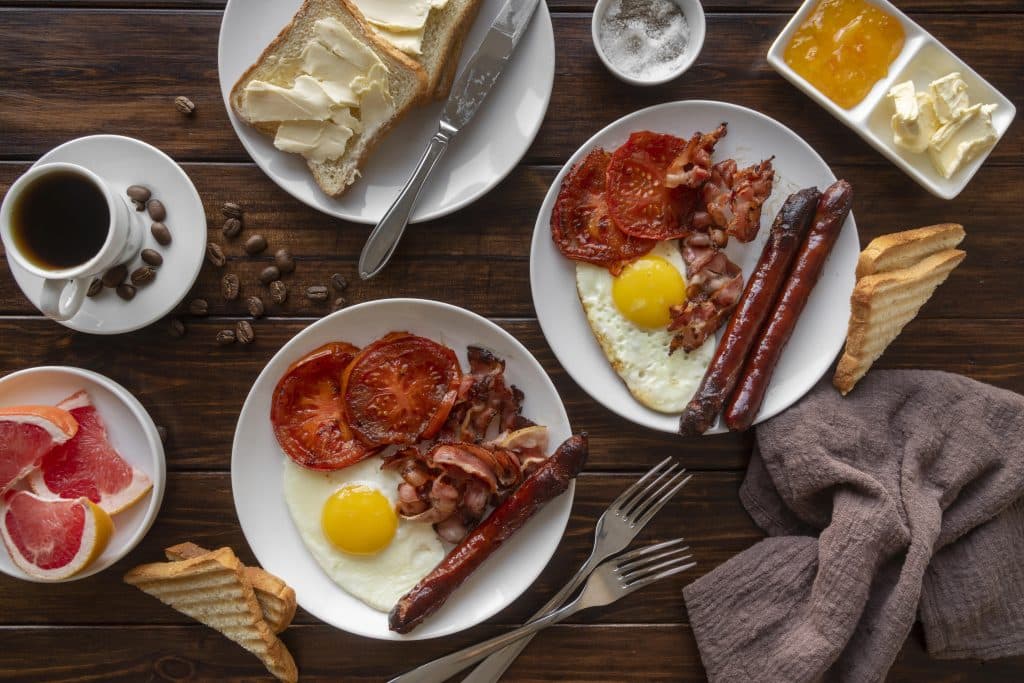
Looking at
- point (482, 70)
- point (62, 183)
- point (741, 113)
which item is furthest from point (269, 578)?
point (741, 113)

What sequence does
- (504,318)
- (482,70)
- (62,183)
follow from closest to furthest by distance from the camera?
(62,183), (482,70), (504,318)

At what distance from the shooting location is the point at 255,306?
2.62 m

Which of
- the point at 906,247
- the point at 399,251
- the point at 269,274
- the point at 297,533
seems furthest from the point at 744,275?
the point at 297,533

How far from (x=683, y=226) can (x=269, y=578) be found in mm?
1748

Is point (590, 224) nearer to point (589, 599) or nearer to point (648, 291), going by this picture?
point (648, 291)

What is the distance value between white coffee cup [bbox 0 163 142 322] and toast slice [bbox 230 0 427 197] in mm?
476

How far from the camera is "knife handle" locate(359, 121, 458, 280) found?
8.18 ft

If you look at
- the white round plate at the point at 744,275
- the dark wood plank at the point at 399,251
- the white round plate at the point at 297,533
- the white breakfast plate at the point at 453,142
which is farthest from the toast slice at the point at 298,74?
the white round plate at the point at 744,275

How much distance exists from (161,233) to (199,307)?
0.92 feet

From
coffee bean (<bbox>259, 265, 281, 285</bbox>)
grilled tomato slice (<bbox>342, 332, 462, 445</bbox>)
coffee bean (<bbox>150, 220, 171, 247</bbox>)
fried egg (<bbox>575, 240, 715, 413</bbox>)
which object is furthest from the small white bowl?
coffee bean (<bbox>150, 220, 171, 247</bbox>)

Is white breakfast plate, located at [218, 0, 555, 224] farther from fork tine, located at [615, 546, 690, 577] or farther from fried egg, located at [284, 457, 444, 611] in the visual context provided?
fork tine, located at [615, 546, 690, 577]

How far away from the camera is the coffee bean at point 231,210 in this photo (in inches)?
103

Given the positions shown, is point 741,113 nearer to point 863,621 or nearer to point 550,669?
point 863,621

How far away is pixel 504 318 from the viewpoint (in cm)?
267
